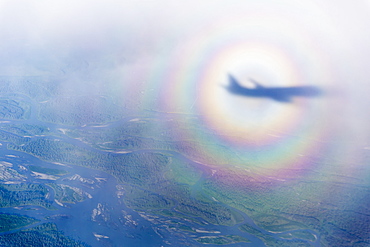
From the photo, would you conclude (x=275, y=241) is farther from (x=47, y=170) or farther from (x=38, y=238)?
(x=47, y=170)

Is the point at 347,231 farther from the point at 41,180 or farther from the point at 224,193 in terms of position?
the point at 41,180

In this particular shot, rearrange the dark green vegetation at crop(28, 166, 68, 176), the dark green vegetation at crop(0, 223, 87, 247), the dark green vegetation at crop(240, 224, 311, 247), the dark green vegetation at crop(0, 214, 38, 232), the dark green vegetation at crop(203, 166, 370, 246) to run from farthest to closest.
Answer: the dark green vegetation at crop(28, 166, 68, 176) < the dark green vegetation at crop(0, 214, 38, 232) < the dark green vegetation at crop(203, 166, 370, 246) < the dark green vegetation at crop(240, 224, 311, 247) < the dark green vegetation at crop(0, 223, 87, 247)

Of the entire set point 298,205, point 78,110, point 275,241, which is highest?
point 78,110

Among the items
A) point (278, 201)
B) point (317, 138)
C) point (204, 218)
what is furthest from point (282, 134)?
point (204, 218)

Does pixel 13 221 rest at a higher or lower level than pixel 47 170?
lower

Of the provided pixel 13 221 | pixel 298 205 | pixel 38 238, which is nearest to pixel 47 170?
pixel 13 221

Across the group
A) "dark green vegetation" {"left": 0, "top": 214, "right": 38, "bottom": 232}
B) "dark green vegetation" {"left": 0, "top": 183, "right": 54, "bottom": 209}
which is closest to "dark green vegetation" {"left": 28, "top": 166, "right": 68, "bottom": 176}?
"dark green vegetation" {"left": 0, "top": 183, "right": 54, "bottom": 209}

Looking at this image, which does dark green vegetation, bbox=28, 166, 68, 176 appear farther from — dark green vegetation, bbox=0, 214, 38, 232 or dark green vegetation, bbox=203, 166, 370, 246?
dark green vegetation, bbox=203, 166, 370, 246
